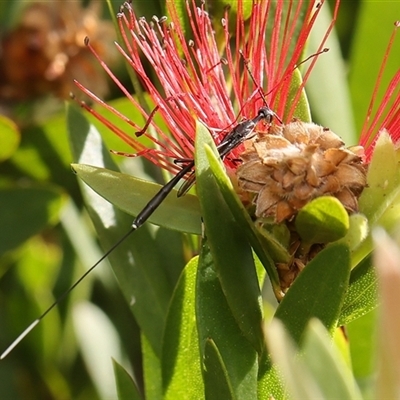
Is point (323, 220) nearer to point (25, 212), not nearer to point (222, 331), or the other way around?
point (222, 331)

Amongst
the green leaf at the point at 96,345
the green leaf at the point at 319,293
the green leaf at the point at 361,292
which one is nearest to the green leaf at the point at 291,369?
the green leaf at the point at 319,293

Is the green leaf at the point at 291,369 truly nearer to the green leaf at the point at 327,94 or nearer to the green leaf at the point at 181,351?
the green leaf at the point at 181,351

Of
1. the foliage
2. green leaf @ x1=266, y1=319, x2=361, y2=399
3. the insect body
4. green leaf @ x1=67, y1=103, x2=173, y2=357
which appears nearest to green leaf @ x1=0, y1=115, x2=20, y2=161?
the foliage

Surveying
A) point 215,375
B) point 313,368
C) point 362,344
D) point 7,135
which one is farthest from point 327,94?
point 313,368

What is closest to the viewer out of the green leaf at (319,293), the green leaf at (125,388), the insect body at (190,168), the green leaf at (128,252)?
the green leaf at (319,293)

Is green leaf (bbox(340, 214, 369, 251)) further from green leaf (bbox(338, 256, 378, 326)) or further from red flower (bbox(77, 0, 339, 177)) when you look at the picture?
red flower (bbox(77, 0, 339, 177))
